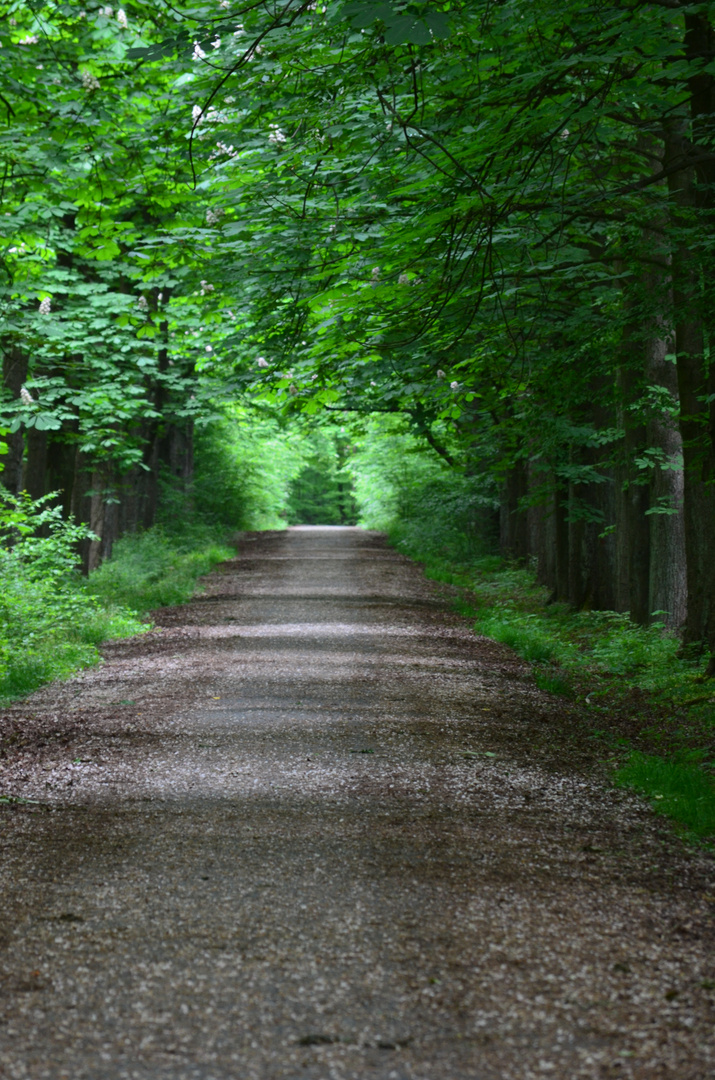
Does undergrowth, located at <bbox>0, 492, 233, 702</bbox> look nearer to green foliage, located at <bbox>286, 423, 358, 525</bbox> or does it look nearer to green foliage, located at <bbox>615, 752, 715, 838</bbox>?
green foliage, located at <bbox>615, 752, 715, 838</bbox>

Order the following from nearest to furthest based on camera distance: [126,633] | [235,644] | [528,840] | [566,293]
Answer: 1. [528,840]
2. [566,293]
3. [235,644]
4. [126,633]

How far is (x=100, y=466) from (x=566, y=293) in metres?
11.0

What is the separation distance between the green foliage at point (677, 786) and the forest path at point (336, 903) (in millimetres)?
176

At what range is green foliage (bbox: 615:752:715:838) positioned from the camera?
5348mm

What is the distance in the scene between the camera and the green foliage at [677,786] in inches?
211

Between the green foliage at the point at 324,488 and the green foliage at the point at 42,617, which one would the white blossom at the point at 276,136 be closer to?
the green foliage at the point at 42,617

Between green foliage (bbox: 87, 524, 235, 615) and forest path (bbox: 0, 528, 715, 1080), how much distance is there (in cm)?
784

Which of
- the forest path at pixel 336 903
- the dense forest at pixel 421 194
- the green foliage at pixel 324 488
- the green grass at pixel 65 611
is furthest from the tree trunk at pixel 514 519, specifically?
the green foliage at pixel 324 488

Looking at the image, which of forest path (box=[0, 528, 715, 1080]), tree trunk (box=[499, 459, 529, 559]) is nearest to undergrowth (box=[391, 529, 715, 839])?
forest path (box=[0, 528, 715, 1080])

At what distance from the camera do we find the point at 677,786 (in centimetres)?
595

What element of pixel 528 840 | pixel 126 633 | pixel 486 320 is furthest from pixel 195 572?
pixel 528 840

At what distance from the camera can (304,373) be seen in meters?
10.1

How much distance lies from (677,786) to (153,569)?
15.5 meters

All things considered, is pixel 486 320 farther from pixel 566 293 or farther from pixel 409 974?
pixel 409 974
